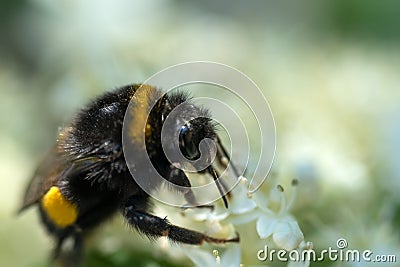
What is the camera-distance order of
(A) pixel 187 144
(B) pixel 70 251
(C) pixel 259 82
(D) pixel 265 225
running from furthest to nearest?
(C) pixel 259 82
(B) pixel 70 251
(D) pixel 265 225
(A) pixel 187 144

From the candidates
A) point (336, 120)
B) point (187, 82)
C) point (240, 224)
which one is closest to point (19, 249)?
point (187, 82)

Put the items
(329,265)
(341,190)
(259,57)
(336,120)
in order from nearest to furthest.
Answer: (329,265), (341,190), (336,120), (259,57)

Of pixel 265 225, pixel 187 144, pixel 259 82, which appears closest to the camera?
pixel 187 144

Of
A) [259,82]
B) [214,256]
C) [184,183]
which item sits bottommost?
[214,256]

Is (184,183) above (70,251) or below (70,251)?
above

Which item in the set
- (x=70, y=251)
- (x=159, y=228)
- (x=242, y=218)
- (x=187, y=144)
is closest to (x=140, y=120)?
(x=187, y=144)

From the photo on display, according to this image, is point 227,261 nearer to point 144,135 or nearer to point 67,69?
point 144,135

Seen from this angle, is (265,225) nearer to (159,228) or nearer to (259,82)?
(159,228)
